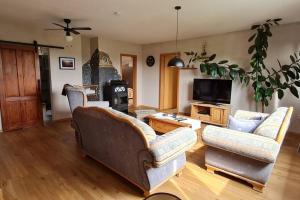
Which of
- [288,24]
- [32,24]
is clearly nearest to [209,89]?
[288,24]

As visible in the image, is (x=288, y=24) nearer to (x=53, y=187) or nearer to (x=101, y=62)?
(x=101, y=62)

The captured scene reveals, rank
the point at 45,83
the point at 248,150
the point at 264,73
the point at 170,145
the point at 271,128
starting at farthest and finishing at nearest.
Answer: the point at 45,83 < the point at 264,73 < the point at 271,128 < the point at 248,150 < the point at 170,145

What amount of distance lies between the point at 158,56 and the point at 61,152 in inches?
174

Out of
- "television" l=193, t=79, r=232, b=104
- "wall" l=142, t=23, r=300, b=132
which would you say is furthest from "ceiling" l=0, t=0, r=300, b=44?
"television" l=193, t=79, r=232, b=104

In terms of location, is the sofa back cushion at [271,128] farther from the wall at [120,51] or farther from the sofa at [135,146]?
the wall at [120,51]

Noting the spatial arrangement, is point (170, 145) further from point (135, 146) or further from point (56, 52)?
point (56, 52)

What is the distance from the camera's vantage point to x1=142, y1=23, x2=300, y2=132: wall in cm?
384

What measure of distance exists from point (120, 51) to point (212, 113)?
356 cm

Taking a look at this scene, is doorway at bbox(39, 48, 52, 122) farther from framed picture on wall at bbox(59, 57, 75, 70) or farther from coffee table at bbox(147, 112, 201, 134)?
coffee table at bbox(147, 112, 201, 134)

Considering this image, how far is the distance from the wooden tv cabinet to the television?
19cm

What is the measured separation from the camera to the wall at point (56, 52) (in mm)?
3898

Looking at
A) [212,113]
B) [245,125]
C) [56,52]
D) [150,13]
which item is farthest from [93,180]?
[56,52]

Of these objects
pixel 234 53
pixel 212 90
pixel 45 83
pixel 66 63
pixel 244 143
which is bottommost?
pixel 244 143

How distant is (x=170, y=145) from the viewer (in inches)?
67.9
